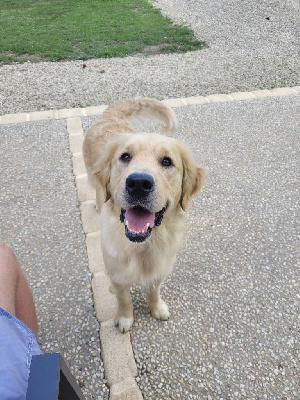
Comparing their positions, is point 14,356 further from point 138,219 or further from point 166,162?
point 166,162

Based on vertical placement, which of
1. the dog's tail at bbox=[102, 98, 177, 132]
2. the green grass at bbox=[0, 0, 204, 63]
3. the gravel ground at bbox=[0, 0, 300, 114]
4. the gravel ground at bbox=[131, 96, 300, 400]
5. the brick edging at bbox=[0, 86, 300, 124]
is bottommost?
the gravel ground at bbox=[131, 96, 300, 400]

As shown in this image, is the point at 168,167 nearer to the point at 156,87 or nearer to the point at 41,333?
the point at 41,333

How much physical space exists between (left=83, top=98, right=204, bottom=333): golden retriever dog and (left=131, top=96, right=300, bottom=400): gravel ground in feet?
0.97

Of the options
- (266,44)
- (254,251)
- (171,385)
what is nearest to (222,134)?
(254,251)

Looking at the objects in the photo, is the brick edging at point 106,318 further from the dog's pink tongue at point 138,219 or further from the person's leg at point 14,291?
the dog's pink tongue at point 138,219

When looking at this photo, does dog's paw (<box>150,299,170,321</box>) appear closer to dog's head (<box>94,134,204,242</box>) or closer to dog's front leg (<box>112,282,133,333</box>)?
dog's front leg (<box>112,282,133,333</box>)

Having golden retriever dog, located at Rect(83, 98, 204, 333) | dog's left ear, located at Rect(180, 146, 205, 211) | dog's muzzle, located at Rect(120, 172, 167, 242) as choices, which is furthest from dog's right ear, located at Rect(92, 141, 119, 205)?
dog's left ear, located at Rect(180, 146, 205, 211)

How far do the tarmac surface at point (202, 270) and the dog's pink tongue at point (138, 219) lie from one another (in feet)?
3.39

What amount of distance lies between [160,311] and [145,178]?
1295 millimetres

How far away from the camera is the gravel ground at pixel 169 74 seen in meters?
5.47

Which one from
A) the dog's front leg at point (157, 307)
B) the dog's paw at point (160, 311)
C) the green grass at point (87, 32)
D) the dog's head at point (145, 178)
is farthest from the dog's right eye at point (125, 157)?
the green grass at point (87, 32)

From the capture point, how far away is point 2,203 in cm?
357

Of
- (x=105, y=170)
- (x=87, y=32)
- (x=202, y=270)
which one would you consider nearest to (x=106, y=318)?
(x=202, y=270)

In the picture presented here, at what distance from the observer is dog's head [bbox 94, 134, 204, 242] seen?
178 cm
